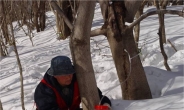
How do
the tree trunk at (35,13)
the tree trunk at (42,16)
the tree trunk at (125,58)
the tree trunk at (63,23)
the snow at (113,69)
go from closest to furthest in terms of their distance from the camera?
the snow at (113,69), the tree trunk at (125,58), the tree trunk at (63,23), the tree trunk at (35,13), the tree trunk at (42,16)

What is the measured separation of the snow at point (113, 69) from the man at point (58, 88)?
0.38 meters

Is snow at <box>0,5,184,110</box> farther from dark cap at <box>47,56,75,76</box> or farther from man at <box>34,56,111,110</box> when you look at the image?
dark cap at <box>47,56,75,76</box>

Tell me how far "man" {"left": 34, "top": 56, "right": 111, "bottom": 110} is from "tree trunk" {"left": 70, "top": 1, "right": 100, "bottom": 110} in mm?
70

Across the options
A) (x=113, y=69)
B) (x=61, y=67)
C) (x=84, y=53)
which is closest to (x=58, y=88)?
(x=61, y=67)

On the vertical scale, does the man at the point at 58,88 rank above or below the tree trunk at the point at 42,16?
above

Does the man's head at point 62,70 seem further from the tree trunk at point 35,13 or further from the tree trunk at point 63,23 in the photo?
the tree trunk at point 35,13

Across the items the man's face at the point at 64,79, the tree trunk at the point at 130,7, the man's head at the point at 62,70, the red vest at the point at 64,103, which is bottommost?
the red vest at the point at 64,103

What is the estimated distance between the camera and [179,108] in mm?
2277

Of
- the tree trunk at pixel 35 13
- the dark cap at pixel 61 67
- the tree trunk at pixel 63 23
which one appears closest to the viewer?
the dark cap at pixel 61 67

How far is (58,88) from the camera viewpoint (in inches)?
94.4

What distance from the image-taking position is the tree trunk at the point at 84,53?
2305 mm

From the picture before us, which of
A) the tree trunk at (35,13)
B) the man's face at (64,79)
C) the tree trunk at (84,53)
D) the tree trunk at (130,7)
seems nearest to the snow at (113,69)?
the tree trunk at (84,53)

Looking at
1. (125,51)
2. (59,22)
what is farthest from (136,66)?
(59,22)

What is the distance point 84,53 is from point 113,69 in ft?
5.90
